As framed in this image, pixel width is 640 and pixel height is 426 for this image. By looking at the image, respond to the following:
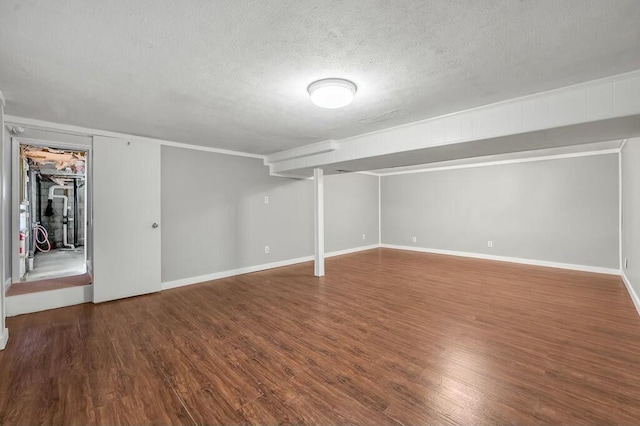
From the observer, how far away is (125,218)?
3.89m

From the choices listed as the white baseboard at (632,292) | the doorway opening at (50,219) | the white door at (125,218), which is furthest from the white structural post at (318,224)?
the white baseboard at (632,292)

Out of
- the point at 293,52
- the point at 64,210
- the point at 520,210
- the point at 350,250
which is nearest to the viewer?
the point at 293,52

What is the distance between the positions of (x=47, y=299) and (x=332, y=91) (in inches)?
172

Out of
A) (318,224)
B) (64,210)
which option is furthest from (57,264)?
(318,224)

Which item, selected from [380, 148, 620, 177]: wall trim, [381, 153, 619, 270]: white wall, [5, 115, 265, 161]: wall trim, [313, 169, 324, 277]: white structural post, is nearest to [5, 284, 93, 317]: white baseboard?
[5, 115, 265, 161]: wall trim

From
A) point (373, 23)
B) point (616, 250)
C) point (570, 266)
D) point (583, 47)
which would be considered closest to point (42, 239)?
point (373, 23)

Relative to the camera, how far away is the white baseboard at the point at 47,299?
3.22 m

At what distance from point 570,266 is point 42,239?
1319 centimetres

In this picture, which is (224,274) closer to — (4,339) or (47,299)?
(47,299)

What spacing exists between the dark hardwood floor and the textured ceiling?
2308mm

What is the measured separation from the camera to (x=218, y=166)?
16.0 ft

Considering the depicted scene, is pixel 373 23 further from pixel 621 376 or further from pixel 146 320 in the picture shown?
pixel 146 320

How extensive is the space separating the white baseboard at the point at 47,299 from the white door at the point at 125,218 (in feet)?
0.63

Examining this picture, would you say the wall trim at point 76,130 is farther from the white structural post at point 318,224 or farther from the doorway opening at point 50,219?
the white structural post at point 318,224
